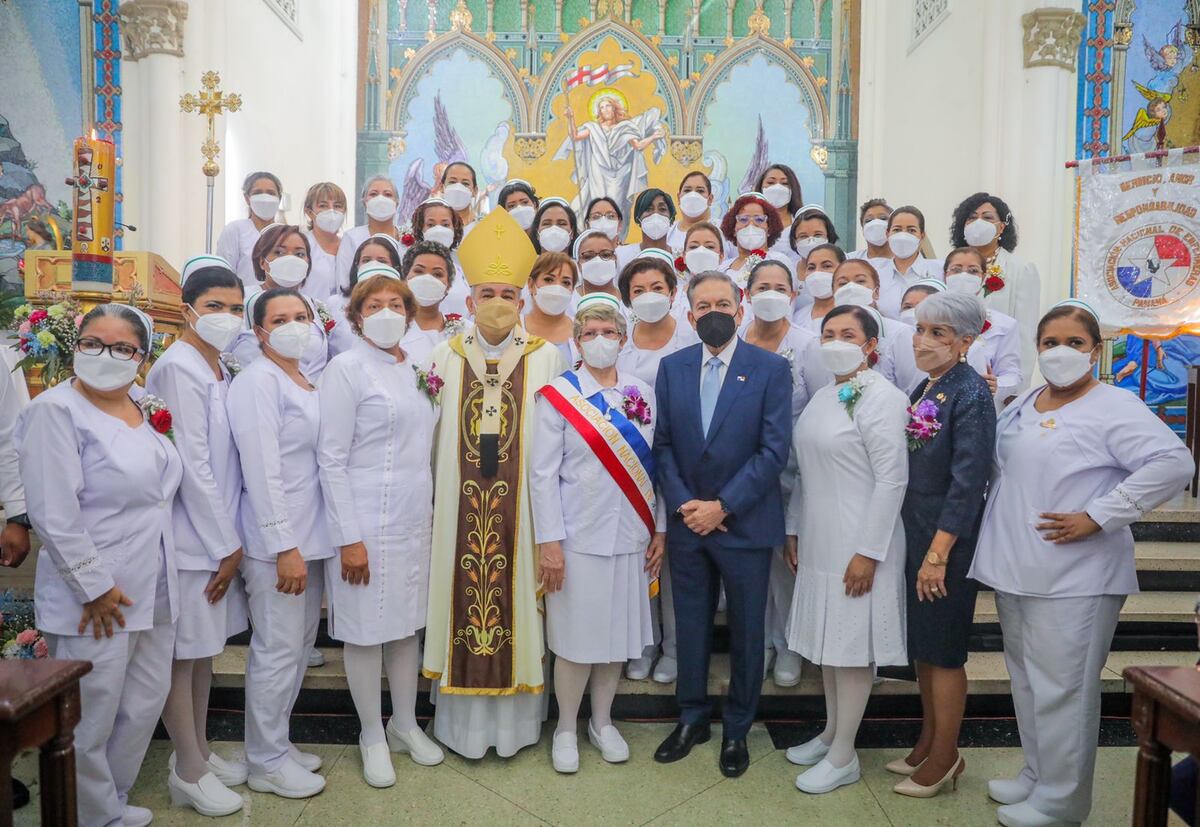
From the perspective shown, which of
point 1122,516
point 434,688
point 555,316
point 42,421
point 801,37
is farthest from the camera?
point 801,37

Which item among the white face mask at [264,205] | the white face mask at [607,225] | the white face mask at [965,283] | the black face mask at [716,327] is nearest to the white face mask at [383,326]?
the black face mask at [716,327]

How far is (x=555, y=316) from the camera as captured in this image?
3.96 metres

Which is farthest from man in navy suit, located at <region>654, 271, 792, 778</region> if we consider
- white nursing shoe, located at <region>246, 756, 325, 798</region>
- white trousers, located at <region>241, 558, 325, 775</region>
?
white trousers, located at <region>241, 558, 325, 775</region>

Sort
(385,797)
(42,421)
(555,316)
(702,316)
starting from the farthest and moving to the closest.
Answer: (555,316), (702,316), (385,797), (42,421)

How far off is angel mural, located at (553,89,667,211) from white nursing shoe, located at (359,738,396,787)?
7721 millimetres

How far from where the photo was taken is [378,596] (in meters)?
3.12

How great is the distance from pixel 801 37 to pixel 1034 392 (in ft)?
27.2

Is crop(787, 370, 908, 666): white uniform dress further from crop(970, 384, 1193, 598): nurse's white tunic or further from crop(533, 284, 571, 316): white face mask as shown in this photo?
crop(533, 284, 571, 316): white face mask

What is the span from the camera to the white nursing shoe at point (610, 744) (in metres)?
3.33

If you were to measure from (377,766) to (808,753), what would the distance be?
1.65m

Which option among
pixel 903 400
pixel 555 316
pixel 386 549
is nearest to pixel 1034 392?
pixel 903 400

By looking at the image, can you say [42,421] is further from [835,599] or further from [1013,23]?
[1013,23]

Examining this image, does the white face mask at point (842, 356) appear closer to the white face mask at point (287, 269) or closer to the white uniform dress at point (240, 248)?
the white face mask at point (287, 269)

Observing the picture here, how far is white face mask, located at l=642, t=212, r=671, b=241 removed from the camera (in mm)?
4898
